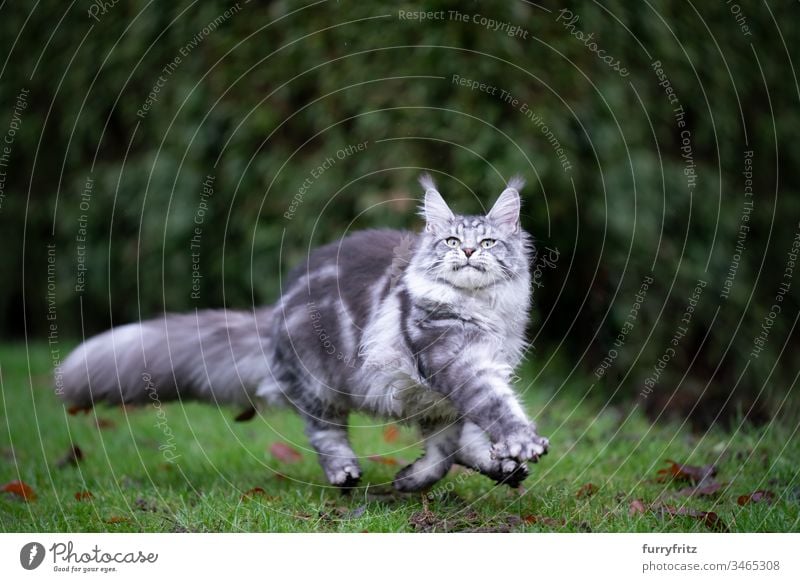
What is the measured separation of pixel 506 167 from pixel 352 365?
2.36m

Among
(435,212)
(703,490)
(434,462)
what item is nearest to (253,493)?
(434,462)

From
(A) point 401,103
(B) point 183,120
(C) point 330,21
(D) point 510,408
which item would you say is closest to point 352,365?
(D) point 510,408

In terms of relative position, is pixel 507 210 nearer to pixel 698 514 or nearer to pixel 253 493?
pixel 698 514

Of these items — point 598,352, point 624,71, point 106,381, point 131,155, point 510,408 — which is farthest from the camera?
point 131,155

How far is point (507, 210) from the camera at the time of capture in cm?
395

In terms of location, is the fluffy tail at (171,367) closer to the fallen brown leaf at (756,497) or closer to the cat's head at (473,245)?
the cat's head at (473,245)

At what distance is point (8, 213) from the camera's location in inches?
346

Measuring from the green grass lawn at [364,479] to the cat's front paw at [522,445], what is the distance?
481 mm

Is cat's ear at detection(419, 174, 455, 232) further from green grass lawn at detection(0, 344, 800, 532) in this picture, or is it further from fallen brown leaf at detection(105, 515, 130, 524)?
fallen brown leaf at detection(105, 515, 130, 524)
